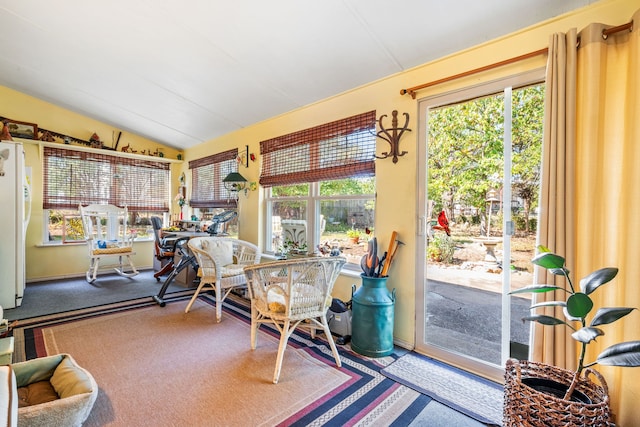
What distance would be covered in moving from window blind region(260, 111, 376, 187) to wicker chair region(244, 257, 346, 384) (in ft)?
3.38

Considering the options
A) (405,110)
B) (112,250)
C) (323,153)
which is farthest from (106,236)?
(405,110)

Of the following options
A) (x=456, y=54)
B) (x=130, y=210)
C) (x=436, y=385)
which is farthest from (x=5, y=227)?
(x=456, y=54)

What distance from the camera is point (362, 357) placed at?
2.17m

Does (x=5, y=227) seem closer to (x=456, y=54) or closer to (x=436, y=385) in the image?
(x=436, y=385)

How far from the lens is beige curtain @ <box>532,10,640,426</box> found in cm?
133

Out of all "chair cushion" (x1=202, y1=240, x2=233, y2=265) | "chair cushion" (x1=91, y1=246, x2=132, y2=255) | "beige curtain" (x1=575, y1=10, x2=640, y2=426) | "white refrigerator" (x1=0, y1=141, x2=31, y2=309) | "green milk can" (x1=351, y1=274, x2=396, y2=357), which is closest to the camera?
"beige curtain" (x1=575, y1=10, x2=640, y2=426)

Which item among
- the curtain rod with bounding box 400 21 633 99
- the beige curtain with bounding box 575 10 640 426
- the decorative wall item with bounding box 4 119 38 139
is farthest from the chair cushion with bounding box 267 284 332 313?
the decorative wall item with bounding box 4 119 38 139

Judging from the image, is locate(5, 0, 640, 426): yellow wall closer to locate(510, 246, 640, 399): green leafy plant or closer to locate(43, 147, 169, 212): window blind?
locate(510, 246, 640, 399): green leafy plant

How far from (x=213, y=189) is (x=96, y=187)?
188cm

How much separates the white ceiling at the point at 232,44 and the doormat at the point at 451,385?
221 centimetres

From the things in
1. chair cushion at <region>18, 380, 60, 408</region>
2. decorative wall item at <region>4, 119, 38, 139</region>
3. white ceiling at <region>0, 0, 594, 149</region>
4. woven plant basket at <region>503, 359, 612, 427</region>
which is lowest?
chair cushion at <region>18, 380, 60, 408</region>

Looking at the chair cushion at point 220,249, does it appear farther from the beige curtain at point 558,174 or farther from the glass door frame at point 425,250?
the beige curtain at point 558,174

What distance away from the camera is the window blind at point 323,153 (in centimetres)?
258

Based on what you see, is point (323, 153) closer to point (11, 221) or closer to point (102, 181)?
point (11, 221)
